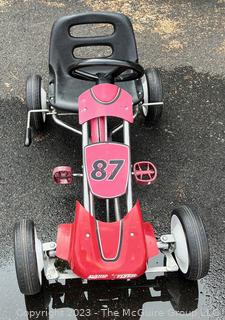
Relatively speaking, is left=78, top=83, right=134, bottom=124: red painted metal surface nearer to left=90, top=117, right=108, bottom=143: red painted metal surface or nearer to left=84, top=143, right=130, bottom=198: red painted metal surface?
left=90, top=117, right=108, bottom=143: red painted metal surface

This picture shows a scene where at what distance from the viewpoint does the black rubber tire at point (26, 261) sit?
208 cm

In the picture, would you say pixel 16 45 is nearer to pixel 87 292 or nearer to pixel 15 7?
pixel 15 7

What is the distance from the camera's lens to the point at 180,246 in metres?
2.25

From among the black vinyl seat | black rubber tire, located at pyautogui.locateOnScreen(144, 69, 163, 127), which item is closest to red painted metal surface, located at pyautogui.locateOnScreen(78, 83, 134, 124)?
the black vinyl seat

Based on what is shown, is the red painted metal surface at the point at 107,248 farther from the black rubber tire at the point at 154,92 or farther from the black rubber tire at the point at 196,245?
the black rubber tire at the point at 154,92

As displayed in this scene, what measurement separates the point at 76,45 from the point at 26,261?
1.59 m

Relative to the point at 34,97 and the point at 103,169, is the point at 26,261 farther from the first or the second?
the point at 34,97

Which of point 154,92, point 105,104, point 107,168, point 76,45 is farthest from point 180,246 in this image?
point 76,45

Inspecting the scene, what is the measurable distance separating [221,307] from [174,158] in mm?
1059

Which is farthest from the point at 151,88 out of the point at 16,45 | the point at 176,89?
the point at 16,45

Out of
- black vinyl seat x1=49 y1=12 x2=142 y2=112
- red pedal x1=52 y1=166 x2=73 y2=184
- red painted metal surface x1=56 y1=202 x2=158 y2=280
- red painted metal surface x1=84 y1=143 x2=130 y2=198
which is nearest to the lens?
red painted metal surface x1=56 y1=202 x2=158 y2=280

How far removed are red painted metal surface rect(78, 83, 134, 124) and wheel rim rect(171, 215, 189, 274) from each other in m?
0.61

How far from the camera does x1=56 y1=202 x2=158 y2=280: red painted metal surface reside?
206cm

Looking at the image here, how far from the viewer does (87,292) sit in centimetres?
236
